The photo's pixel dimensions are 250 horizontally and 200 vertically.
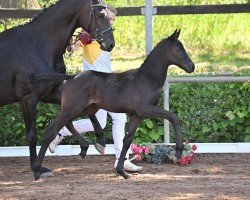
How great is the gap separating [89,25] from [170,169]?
6.48ft

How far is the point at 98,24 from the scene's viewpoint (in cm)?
900

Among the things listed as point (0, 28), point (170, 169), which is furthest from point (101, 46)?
point (0, 28)

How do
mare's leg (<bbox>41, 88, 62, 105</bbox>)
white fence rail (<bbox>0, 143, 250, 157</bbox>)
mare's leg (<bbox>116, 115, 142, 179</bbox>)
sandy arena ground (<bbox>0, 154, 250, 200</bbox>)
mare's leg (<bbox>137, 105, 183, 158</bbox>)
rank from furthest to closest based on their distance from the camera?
white fence rail (<bbox>0, 143, 250, 157</bbox>)
mare's leg (<bbox>41, 88, 62, 105</bbox>)
mare's leg (<bbox>116, 115, 142, 179</bbox>)
mare's leg (<bbox>137, 105, 183, 158</bbox>)
sandy arena ground (<bbox>0, 154, 250, 200</bbox>)

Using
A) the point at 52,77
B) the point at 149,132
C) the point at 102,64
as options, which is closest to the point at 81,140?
the point at 52,77

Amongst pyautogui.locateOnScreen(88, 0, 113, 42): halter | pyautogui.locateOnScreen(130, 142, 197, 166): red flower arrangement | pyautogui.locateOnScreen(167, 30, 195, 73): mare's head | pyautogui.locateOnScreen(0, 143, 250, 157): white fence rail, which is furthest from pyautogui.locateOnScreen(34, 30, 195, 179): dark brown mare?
pyautogui.locateOnScreen(0, 143, 250, 157): white fence rail

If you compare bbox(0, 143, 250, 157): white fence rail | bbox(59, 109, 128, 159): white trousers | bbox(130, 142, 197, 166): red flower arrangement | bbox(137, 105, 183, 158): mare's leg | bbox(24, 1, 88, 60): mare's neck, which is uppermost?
bbox(24, 1, 88, 60): mare's neck

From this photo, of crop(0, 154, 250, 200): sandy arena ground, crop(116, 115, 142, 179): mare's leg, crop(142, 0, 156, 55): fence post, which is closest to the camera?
crop(0, 154, 250, 200): sandy arena ground

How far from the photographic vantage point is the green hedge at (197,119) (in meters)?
10.7

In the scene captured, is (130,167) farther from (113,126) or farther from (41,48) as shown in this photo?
(41,48)

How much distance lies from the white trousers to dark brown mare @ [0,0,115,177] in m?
0.59

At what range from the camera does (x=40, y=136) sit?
10.7 meters

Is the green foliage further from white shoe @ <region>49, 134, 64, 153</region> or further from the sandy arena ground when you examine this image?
white shoe @ <region>49, 134, 64, 153</region>

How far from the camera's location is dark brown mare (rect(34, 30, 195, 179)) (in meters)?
8.73

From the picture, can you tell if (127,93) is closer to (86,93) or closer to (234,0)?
(86,93)
